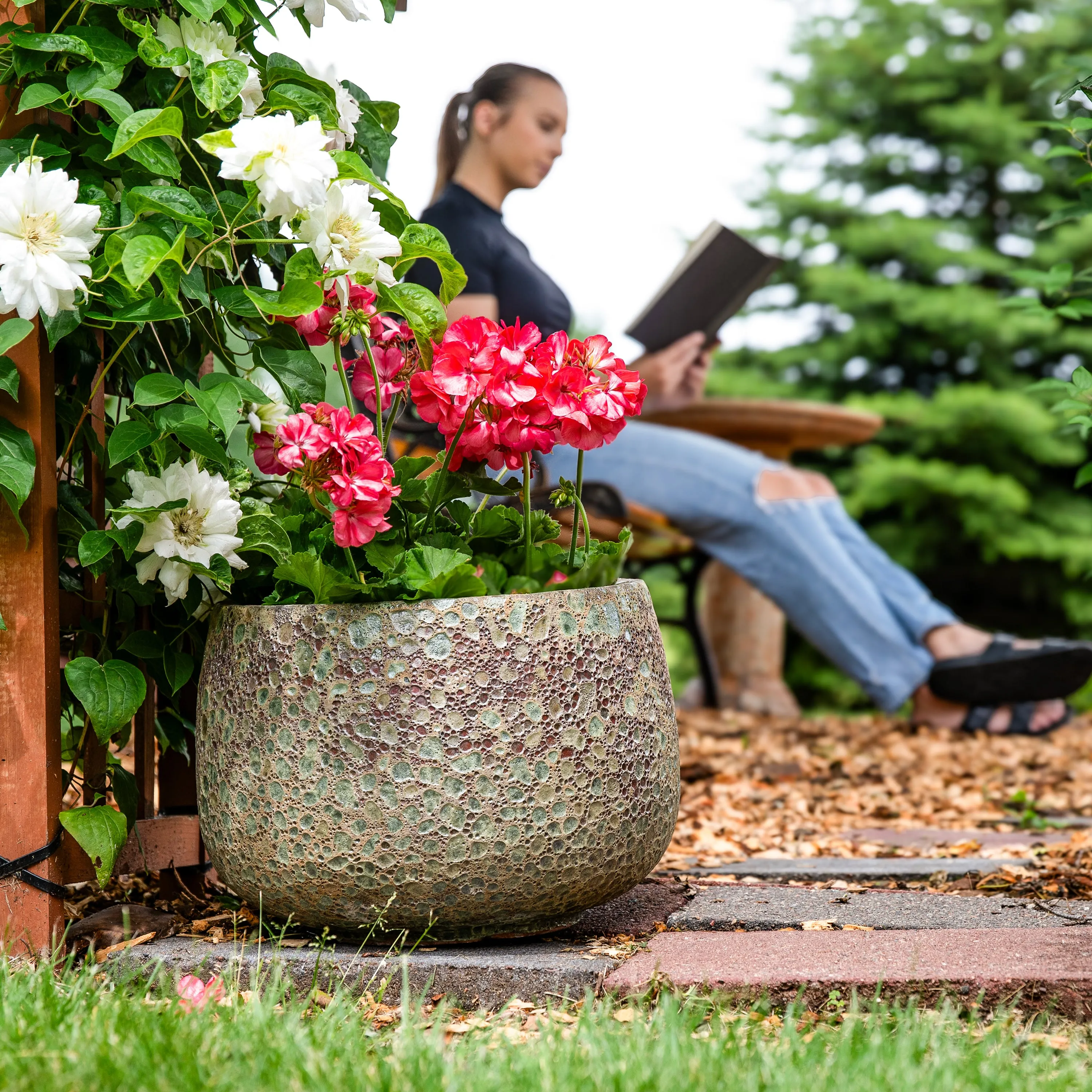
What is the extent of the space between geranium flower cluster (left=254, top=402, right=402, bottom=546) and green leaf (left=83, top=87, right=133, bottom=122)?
39 cm

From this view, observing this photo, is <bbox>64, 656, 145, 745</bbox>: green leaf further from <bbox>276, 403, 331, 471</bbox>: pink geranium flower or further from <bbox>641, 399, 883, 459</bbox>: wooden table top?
<bbox>641, 399, 883, 459</bbox>: wooden table top

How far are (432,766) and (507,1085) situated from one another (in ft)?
1.42

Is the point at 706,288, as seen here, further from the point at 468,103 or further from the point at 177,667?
the point at 177,667

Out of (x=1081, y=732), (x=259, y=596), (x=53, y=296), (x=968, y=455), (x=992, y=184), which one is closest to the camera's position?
(x=53, y=296)

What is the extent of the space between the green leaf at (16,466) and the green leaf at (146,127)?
36 cm

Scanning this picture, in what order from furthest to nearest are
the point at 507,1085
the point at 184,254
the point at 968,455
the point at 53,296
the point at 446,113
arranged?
1. the point at 968,455
2. the point at 446,113
3. the point at 184,254
4. the point at 53,296
5. the point at 507,1085

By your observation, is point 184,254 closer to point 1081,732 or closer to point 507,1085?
point 507,1085

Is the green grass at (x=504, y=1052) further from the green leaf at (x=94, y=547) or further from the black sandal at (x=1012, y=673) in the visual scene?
the black sandal at (x=1012, y=673)

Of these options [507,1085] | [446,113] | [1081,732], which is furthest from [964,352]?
[507,1085]

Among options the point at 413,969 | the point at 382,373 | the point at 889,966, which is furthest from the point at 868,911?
the point at 382,373

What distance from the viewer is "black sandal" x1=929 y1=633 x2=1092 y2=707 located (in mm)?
3523

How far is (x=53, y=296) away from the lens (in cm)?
127

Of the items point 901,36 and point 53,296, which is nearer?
point 53,296

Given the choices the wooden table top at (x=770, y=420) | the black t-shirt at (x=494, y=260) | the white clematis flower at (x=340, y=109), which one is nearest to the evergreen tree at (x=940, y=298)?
the wooden table top at (x=770, y=420)
